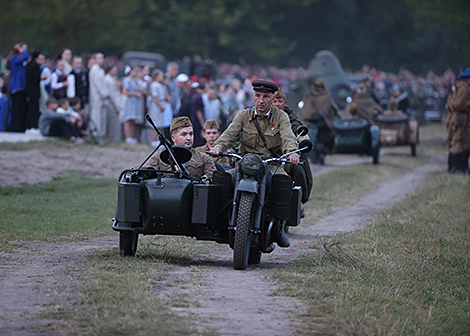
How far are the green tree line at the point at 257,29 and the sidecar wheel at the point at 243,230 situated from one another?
1192 inches

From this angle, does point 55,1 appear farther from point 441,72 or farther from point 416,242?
point 441,72

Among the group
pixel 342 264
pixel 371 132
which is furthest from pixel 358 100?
pixel 342 264

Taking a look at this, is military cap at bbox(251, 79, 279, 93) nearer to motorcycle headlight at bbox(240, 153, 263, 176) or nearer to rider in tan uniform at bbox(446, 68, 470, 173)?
motorcycle headlight at bbox(240, 153, 263, 176)

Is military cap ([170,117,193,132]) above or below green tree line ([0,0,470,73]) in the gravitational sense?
below

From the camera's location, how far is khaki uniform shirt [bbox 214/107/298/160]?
877 cm

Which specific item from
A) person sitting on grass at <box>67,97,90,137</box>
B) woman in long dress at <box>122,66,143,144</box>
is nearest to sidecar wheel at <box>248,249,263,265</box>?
person sitting on grass at <box>67,97,90,137</box>

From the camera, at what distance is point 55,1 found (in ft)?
119

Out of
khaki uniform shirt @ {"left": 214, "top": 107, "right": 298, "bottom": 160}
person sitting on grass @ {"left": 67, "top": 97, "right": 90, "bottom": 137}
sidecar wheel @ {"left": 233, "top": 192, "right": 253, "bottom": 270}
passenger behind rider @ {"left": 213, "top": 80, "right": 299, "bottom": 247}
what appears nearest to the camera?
sidecar wheel @ {"left": 233, "top": 192, "right": 253, "bottom": 270}

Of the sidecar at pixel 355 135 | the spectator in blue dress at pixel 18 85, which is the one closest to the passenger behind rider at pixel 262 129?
the spectator in blue dress at pixel 18 85

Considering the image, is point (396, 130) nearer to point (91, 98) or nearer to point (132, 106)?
point (132, 106)

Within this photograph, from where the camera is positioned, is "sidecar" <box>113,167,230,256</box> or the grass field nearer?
the grass field

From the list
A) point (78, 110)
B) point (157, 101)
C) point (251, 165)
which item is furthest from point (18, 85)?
point (251, 165)

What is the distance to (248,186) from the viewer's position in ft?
25.4

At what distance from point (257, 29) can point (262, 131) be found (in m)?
48.4
